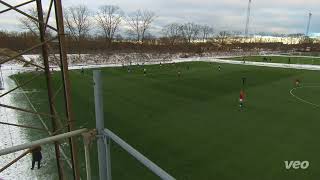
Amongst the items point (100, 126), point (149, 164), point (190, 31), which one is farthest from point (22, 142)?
point (190, 31)

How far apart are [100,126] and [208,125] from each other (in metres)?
18.9

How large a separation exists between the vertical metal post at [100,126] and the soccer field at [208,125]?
1048 cm

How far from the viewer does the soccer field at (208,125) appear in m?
15.2

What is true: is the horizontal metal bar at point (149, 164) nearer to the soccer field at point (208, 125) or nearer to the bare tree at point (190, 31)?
the soccer field at point (208, 125)

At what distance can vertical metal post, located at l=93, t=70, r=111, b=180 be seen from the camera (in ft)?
11.5

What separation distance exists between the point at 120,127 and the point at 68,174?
24.0 feet

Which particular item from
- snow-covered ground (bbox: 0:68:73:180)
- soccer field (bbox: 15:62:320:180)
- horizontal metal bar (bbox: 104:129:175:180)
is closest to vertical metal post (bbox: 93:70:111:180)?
horizontal metal bar (bbox: 104:129:175:180)

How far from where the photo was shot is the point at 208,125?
21906mm

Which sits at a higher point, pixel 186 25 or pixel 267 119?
pixel 186 25

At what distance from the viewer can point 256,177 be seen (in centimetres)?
1431

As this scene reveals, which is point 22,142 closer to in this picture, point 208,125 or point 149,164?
point 208,125

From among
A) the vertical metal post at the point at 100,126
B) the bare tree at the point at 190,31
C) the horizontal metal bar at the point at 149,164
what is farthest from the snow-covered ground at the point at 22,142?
the bare tree at the point at 190,31

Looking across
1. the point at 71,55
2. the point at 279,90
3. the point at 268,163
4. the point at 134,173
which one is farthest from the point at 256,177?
the point at 71,55

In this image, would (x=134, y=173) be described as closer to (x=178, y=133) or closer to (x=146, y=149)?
(x=146, y=149)
